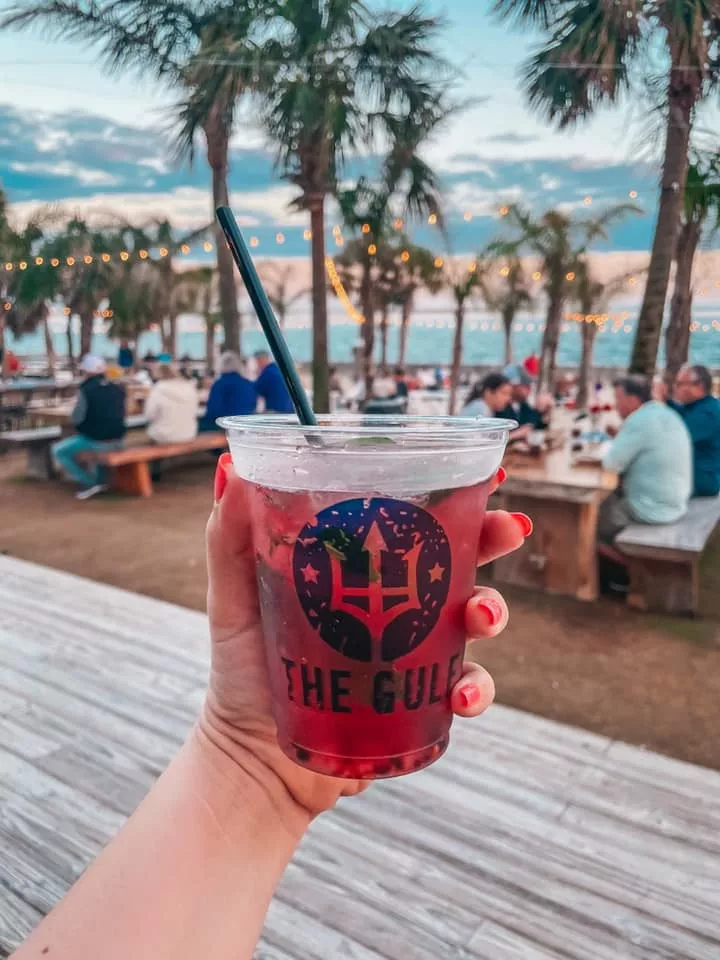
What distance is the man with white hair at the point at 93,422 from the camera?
7219 millimetres

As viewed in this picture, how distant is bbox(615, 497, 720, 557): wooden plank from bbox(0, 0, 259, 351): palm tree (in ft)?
23.8

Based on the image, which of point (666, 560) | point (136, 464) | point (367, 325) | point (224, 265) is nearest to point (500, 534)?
point (666, 560)

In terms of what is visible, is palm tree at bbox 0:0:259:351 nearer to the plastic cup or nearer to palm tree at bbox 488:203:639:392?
palm tree at bbox 488:203:639:392

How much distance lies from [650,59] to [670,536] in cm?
593

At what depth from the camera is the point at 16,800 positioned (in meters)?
2.03

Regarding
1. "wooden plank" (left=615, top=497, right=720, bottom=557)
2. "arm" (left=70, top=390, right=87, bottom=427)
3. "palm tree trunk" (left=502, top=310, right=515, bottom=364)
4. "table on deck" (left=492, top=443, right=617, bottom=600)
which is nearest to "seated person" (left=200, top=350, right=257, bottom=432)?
"arm" (left=70, top=390, right=87, bottom=427)

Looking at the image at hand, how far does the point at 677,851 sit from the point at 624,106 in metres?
8.34

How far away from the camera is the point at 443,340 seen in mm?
122750

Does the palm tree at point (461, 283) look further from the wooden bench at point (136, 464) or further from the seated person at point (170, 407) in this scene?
the wooden bench at point (136, 464)

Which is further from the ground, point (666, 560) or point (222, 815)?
point (222, 815)

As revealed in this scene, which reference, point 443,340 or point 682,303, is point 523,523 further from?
Result: point 443,340

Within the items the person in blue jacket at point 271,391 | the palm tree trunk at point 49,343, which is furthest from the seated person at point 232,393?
the palm tree trunk at point 49,343

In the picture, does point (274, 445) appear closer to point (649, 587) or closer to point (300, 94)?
point (649, 587)

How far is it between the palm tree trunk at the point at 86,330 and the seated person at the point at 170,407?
1239 cm
